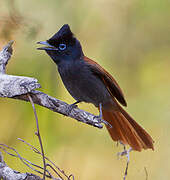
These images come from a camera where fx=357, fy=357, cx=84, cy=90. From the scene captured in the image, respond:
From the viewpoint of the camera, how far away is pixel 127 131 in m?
3.12

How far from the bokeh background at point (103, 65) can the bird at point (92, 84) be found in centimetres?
27

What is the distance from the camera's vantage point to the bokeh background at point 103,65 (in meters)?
3.29

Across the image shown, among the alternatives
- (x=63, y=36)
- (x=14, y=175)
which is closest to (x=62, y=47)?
(x=63, y=36)

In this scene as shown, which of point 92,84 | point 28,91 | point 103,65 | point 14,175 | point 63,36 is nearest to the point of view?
point 14,175

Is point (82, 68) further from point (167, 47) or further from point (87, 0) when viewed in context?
point (167, 47)

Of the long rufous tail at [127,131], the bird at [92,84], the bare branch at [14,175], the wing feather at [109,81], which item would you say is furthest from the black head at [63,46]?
the bare branch at [14,175]

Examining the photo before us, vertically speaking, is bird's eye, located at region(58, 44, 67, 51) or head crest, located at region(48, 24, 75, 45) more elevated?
head crest, located at region(48, 24, 75, 45)

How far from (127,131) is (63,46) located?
3.04ft

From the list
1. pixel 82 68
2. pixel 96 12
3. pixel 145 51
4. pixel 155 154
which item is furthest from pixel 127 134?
pixel 96 12

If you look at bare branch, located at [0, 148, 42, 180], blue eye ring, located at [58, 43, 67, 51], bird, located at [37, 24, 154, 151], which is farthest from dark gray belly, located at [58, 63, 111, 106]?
bare branch, located at [0, 148, 42, 180]

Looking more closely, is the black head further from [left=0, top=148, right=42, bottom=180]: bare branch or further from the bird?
[left=0, top=148, right=42, bottom=180]: bare branch

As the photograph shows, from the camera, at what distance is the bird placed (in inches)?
118

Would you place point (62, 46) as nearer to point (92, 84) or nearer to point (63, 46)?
point (63, 46)

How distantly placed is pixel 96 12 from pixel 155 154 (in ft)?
5.05
